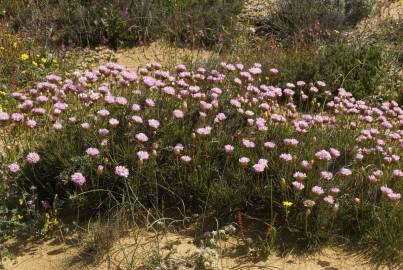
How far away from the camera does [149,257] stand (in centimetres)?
336

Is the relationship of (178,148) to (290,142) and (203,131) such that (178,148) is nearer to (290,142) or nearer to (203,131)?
(203,131)

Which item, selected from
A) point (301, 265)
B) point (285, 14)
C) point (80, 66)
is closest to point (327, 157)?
point (301, 265)

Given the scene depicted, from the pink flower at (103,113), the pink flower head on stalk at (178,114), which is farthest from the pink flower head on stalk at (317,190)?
the pink flower at (103,113)

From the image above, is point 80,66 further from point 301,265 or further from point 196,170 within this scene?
point 301,265

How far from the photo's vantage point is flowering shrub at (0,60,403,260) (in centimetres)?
361

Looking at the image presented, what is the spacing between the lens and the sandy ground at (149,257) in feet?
11.1

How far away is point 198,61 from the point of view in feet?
20.8

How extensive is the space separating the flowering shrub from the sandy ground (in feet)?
0.59

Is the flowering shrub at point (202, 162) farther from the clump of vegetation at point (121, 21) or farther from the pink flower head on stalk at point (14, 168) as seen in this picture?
the clump of vegetation at point (121, 21)

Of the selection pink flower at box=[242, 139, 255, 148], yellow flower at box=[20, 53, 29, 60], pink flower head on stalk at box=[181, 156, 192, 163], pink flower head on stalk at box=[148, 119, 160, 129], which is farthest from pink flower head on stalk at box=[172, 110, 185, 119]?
yellow flower at box=[20, 53, 29, 60]

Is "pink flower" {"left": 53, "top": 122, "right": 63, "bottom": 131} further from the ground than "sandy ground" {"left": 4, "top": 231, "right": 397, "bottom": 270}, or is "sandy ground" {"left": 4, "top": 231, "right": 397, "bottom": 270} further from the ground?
"pink flower" {"left": 53, "top": 122, "right": 63, "bottom": 131}

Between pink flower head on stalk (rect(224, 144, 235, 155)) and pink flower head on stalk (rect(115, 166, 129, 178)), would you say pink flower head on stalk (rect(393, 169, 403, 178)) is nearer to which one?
pink flower head on stalk (rect(224, 144, 235, 155))

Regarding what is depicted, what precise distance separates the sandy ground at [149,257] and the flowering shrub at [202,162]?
178 mm

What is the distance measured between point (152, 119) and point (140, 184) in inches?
21.3
